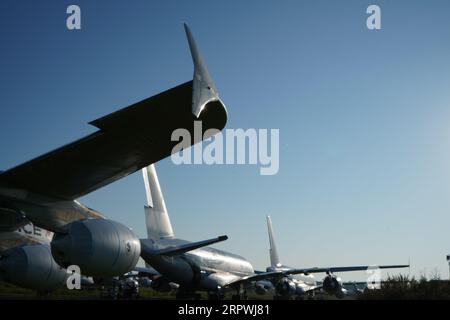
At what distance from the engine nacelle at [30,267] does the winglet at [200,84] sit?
960 centimetres

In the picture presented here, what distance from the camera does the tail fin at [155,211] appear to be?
33062mm

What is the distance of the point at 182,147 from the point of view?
12.6m

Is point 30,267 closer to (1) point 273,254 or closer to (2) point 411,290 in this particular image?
(2) point 411,290

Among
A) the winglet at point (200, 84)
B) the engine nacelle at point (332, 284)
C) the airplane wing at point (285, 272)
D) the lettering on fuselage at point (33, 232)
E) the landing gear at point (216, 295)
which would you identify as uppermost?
the winglet at point (200, 84)

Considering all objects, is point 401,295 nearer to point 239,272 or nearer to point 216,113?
point 216,113

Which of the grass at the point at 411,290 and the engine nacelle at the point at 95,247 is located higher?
the engine nacelle at the point at 95,247

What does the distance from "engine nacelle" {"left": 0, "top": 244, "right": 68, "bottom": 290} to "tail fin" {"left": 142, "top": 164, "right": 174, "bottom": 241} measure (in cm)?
1611

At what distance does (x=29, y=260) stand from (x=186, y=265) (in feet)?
57.5

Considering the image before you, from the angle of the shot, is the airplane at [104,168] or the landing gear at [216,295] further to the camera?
the landing gear at [216,295]

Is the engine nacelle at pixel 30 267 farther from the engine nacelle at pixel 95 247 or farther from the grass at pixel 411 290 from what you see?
the grass at pixel 411 290

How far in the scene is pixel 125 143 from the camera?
12.0 m

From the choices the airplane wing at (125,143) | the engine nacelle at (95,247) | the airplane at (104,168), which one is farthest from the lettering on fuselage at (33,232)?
the engine nacelle at (95,247)

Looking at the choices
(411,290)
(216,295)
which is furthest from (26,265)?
(216,295)
